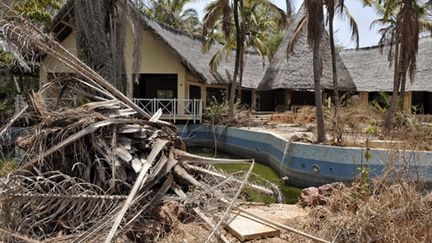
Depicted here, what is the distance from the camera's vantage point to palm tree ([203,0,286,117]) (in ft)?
65.8

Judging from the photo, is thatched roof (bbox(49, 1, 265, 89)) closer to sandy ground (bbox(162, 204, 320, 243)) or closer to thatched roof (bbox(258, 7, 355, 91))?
thatched roof (bbox(258, 7, 355, 91))

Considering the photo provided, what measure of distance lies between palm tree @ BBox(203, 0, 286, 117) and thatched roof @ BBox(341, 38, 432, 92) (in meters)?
7.75

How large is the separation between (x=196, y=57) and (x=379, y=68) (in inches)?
538

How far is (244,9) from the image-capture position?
2248 centimetres

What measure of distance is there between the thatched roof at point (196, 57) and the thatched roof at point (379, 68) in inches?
272

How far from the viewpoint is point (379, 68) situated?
29.2 metres

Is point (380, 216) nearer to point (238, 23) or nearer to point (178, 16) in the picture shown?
point (238, 23)

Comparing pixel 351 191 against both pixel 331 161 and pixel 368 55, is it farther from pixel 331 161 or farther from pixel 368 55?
pixel 368 55

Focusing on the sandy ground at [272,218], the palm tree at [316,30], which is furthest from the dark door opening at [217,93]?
the sandy ground at [272,218]

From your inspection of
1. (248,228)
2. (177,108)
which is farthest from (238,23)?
(248,228)

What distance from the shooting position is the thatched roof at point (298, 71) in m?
24.7

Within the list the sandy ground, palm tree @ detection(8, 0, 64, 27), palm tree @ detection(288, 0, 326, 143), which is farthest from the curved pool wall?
palm tree @ detection(8, 0, 64, 27)

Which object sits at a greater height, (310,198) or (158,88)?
(158,88)

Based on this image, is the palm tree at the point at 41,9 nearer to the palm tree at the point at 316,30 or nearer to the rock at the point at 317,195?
the palm tree at the point at 316,30
